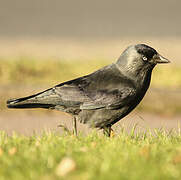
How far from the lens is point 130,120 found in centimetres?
871

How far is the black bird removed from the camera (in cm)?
470

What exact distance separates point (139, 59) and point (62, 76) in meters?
7.34

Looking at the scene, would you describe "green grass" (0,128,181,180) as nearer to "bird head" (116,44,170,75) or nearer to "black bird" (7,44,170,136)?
"black bird" (7,44,170,136)

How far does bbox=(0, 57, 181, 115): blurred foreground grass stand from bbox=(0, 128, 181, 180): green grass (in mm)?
4979

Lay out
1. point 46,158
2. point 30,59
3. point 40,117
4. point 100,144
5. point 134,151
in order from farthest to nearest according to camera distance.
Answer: point 30,59 → point 40,117 → point 100,144 → point 134,151 → point 46,158

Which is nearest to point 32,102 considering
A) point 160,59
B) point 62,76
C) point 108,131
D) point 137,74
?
point 108,131

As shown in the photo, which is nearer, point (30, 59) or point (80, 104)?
point (80, 104)

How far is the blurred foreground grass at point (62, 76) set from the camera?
29.9ft

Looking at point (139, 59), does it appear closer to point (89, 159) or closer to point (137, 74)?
point (137, 74)

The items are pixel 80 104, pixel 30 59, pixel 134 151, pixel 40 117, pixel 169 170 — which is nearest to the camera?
pixel 169 170

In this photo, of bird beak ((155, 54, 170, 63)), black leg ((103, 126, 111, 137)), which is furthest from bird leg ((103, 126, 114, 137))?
bird beak ((155, 54, 170, 63))

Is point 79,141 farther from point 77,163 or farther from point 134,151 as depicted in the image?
point 77,163

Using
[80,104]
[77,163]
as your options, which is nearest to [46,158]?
[77,163]

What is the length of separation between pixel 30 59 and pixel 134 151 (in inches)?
409
